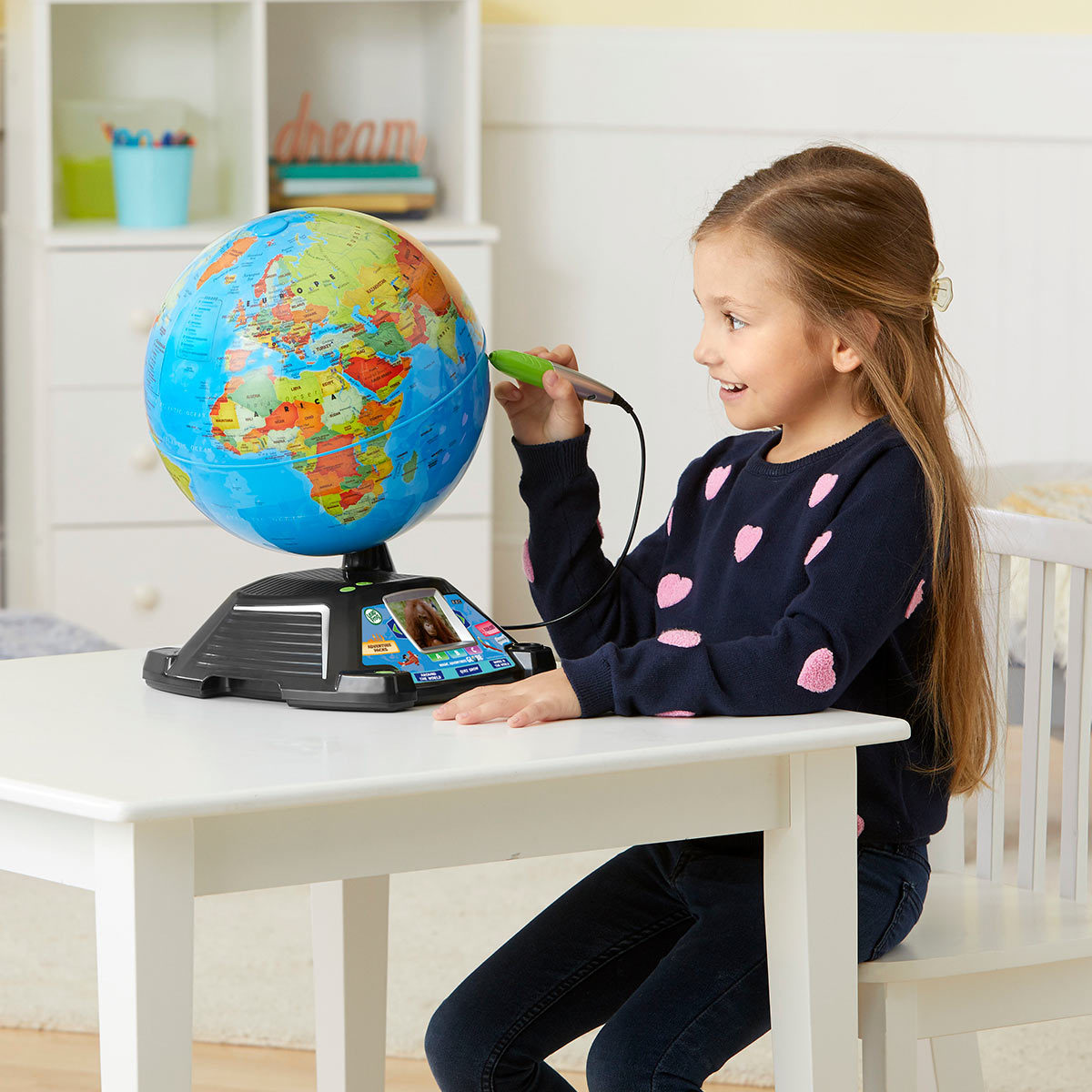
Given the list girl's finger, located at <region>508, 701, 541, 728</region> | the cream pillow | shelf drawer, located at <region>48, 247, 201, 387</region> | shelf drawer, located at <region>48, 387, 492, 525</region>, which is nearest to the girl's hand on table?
girl's finger, located at <region>508, 701, 541, 728</region>

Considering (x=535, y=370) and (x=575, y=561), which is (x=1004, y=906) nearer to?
(x=575, y=561)

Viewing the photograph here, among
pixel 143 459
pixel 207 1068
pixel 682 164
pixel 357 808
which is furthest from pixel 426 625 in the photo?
pixel 682 164

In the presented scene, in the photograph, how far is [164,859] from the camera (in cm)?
84

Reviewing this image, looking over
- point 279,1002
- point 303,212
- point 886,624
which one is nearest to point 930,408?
point 886,624

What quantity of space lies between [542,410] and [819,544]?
0.28 meters

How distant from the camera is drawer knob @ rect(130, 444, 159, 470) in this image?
3.18 metres

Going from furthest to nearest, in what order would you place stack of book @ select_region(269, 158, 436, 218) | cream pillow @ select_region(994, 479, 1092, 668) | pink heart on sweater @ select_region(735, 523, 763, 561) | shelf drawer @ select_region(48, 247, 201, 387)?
stack of book @ select_region(269, 158, 436, 218) → shelf drawer @ select_region(48, 247, 201, 387) → cream pillow @ select_region(994, 479, 1092, 668) → pink heart on sweater @ select_region(735, 523, 763, 561)

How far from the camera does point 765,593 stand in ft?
3.99

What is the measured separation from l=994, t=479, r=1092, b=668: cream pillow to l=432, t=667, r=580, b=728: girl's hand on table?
5.04ft

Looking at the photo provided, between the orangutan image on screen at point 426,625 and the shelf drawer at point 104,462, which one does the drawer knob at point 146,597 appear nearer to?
the shelf drawer at point 104,462

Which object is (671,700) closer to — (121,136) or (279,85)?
(121,136)

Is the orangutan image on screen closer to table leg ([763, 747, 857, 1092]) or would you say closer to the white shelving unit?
table leg ([763, 747, 857, 1092])

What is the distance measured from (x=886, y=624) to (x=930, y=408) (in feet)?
0.65

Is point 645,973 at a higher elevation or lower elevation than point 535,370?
lower
